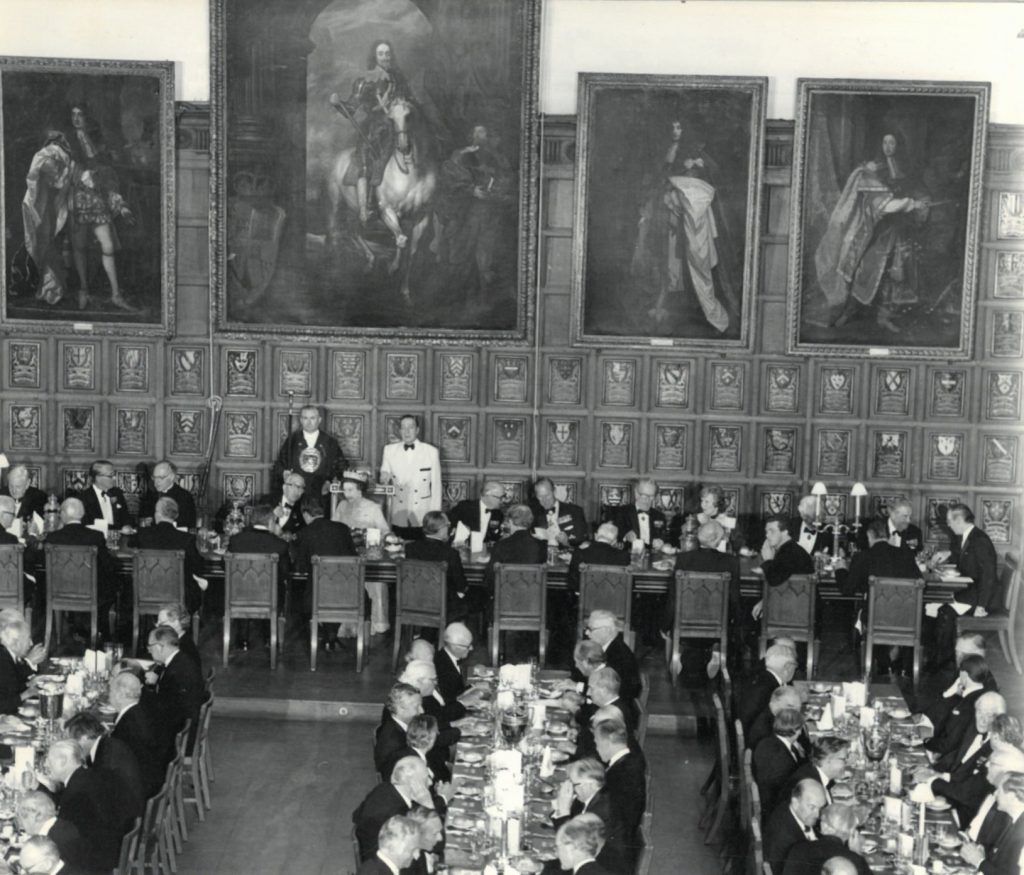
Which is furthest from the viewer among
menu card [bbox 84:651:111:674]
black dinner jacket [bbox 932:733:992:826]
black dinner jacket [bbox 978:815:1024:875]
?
menu card [bbox 84:651:111:674]

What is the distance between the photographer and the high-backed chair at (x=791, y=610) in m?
13.6

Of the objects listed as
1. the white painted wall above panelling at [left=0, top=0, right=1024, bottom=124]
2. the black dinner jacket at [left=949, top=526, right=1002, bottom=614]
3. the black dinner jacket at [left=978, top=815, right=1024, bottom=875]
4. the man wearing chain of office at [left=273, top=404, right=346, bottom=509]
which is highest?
the white painted wall above panelling at [left=0, top=0, right=1024, bottom=124]

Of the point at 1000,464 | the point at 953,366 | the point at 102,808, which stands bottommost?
the point at 102,808

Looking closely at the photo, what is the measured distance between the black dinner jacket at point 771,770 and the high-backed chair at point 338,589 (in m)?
5.03

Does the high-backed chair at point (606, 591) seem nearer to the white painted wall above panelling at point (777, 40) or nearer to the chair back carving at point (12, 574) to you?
the chair back carving at point (12, 574)

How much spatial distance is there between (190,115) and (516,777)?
33.2 ft

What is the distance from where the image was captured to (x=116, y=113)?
16.5 metres

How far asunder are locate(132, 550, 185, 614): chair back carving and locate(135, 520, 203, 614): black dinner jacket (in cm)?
7

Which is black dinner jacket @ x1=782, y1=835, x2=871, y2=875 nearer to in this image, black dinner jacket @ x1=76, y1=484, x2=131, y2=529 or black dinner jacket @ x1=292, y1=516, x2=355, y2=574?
black dinner jacket @ x1=292, y1=516, x2=355, y2=574

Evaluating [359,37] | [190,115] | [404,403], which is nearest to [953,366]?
[404,403]

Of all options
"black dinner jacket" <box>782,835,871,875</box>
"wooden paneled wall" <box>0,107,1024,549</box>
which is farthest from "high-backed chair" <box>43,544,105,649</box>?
"black dinner jacket" <box>782,835,871,875</box>

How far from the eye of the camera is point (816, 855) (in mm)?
8086

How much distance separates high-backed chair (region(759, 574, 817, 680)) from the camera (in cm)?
1359

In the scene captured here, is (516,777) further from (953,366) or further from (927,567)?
(953,366)
